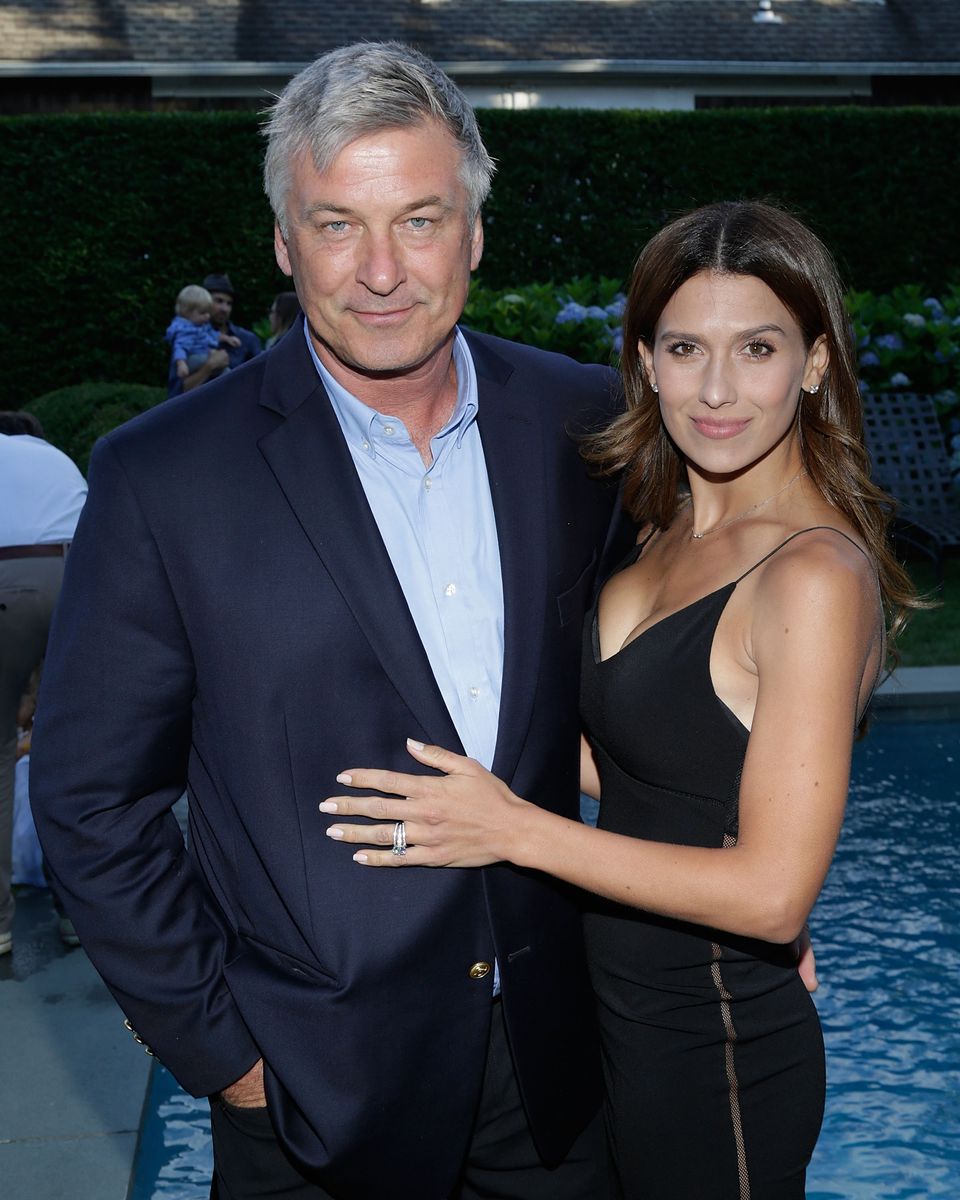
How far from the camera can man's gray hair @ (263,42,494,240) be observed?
2242 millimetres

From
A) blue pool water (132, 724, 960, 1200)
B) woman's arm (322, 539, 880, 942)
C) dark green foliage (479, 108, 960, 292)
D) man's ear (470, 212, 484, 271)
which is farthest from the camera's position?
dark green foliage (479, 108, 960, 292)

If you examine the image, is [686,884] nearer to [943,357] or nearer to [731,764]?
[731,764]

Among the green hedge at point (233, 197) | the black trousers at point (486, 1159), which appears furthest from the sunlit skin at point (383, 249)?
the green hedge at point (233, 197)

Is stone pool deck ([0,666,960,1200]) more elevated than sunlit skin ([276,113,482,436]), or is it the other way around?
sunlit skin ([276,113,482,436])

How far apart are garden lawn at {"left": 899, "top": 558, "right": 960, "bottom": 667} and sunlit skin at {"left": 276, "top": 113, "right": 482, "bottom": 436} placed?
20.6 ft

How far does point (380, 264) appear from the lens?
2.28 meters

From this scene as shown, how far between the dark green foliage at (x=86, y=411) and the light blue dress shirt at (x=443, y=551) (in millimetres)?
9137

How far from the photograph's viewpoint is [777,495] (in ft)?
8.48

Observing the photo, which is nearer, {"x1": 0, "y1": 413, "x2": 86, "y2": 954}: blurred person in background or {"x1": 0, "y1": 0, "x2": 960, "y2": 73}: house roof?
{"x1": 0, "y1": 413, "x2": 86, "y2": 954}: blurred person in background

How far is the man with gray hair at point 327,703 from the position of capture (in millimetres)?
2227

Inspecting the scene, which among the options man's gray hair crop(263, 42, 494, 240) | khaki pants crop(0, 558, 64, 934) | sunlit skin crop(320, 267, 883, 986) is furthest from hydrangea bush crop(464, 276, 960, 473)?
sunlit skin crop(320, 267, 883, 986)

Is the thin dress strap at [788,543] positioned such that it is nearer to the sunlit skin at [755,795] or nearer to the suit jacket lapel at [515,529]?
the sunlit skin at [755,795]

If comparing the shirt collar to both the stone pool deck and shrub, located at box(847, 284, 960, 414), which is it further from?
shrub, located at box(847, 284, 960, 414)

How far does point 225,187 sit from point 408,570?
13.5 meters
